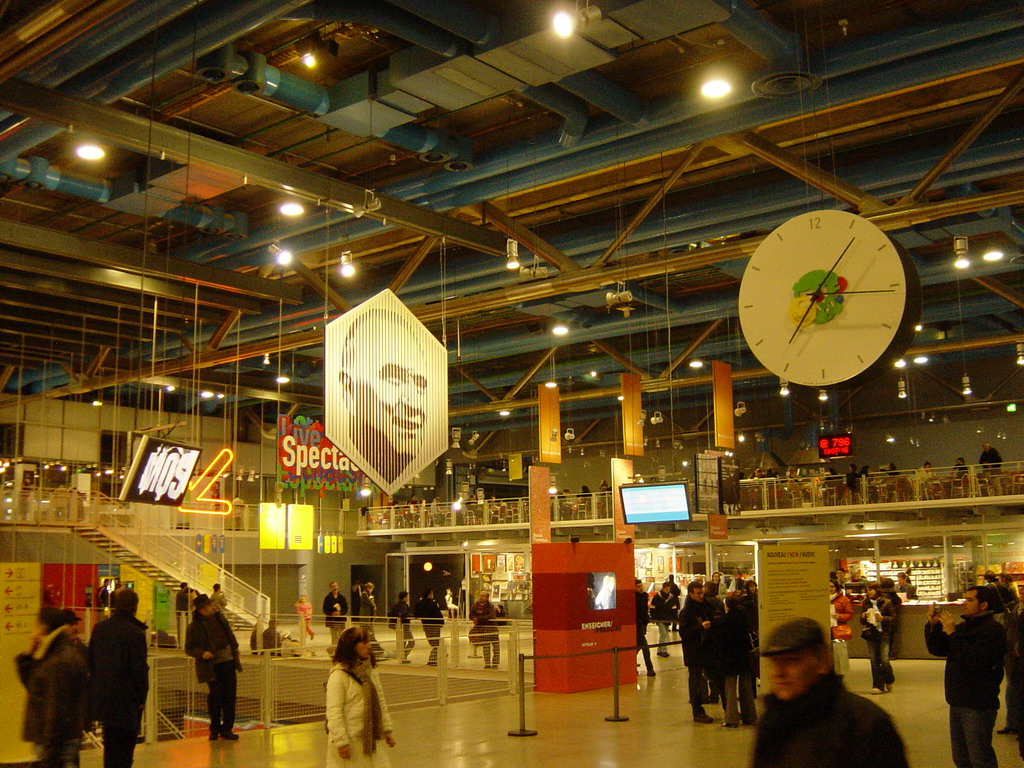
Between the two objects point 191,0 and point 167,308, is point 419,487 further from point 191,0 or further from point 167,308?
point 191,0

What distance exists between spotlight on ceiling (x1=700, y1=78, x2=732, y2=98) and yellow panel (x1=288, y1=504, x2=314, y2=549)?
1088 cm

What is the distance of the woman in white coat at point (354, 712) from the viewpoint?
5.61 meters

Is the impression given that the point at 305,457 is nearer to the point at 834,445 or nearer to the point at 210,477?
the point at 210,477

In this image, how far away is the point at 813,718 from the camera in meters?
2.42

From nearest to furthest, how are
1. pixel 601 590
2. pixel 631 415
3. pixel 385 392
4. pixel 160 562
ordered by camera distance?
pixel 385 392, pixel 601 590, pixel 631 415, pixel 160 562

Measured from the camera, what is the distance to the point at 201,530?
27750 mm

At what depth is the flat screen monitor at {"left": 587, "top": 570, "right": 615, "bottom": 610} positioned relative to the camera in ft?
47.8

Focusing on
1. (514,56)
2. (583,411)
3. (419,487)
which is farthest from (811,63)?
(419,487)

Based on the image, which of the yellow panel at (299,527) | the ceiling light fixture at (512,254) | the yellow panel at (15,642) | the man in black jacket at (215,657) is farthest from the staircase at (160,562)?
the yellow panel at (15,642)

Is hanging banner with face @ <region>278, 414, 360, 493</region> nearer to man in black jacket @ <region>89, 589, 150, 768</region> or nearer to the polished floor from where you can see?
the polished floor

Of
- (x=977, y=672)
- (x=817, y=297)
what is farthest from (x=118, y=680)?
(x=977, y=672)

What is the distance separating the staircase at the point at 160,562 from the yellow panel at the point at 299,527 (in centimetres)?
624

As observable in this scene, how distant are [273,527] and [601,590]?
6168 millimetres

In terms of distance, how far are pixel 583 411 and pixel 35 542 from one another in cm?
1855
